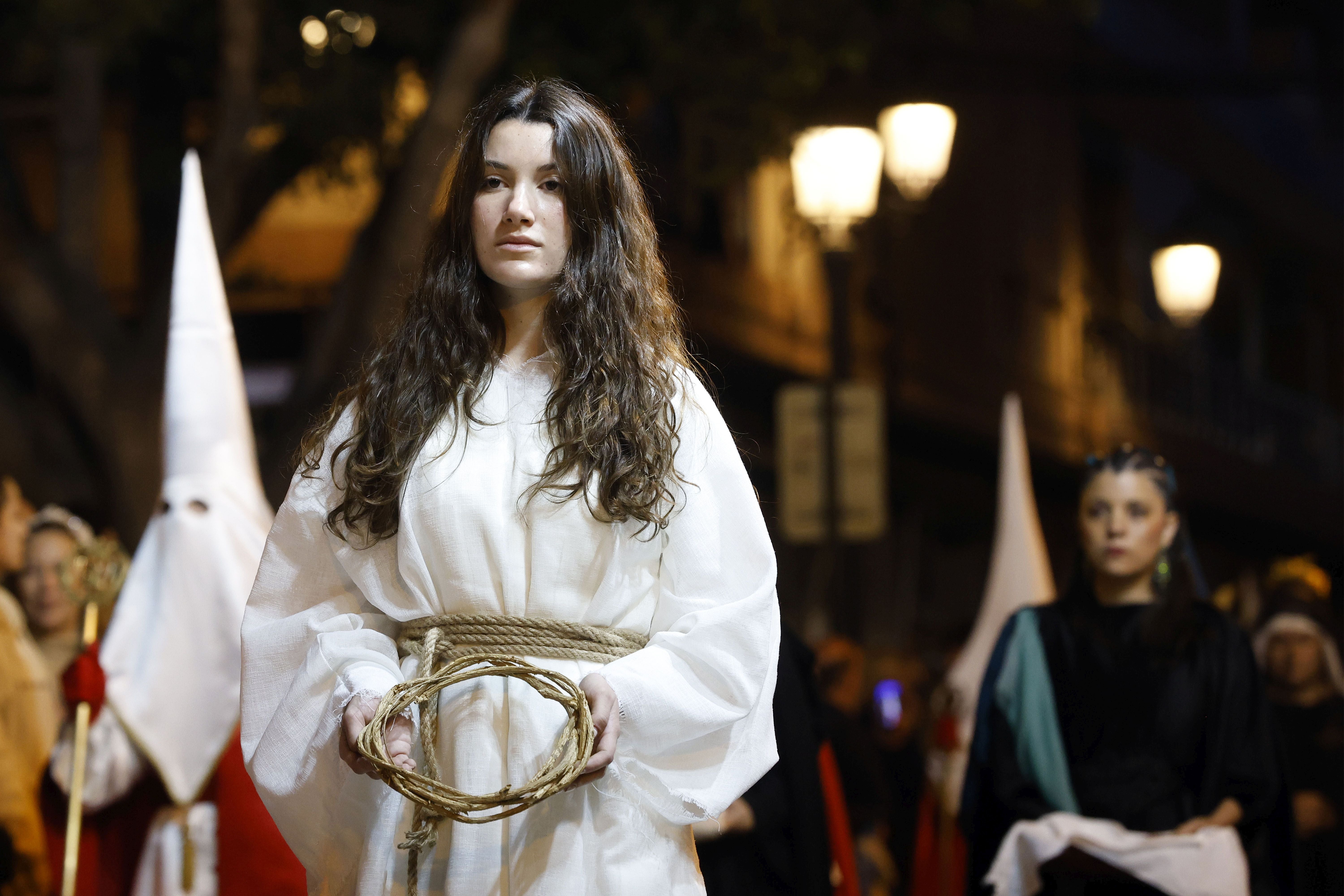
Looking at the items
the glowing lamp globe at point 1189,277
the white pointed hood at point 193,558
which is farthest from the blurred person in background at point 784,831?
the glowing lamp globe at point 1189,277

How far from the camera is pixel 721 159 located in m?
9.27

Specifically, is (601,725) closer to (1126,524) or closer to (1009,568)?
(1126,524)

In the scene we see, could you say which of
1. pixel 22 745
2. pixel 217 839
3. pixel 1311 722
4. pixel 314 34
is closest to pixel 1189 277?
pixel 1311 722

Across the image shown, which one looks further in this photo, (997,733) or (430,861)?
(997,733)

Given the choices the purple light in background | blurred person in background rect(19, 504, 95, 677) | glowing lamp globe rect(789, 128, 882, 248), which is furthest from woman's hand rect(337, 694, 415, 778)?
the purple light in background

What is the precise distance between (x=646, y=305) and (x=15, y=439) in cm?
622

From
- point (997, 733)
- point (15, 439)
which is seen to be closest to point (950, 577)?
point (15, 439)

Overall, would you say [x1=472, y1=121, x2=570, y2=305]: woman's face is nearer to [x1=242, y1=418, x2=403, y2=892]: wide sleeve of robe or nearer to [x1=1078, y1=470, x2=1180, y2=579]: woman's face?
[x1=242, y1=418, x2=403, y2=892]: wide sleeve of robe

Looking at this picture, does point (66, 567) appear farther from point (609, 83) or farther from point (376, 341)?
point (609, 83)

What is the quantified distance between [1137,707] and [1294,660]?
8.10ft

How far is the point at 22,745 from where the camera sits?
210 inches

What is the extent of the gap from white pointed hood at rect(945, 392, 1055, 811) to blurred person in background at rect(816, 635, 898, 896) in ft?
Answer: 1.90

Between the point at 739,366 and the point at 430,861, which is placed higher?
the point at 739,366

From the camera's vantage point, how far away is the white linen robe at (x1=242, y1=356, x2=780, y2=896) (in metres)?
2.29
